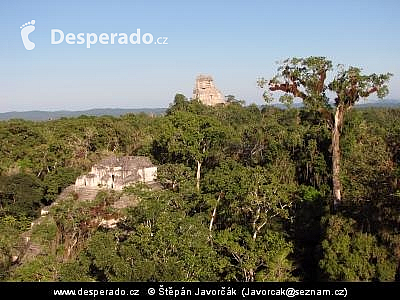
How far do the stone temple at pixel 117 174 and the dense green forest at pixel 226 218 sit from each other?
0.96m

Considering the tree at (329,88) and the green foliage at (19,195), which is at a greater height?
the tree at (329,88)

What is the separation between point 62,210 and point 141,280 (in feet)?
24.3

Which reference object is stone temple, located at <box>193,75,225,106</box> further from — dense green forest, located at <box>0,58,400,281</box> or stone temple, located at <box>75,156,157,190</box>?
stone temple, located at <box>75,156,157,190</box>

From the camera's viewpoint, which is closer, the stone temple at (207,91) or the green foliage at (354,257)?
the green foliage at (354,257)

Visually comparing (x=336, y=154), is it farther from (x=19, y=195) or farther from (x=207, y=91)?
(x=207, y=91)

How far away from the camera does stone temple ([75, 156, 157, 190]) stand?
2284cm

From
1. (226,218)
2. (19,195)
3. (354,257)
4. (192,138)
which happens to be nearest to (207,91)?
(192,138)

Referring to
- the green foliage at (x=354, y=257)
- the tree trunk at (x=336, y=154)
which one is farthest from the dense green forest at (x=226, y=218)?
the tree trunk at (x=336, y=154)

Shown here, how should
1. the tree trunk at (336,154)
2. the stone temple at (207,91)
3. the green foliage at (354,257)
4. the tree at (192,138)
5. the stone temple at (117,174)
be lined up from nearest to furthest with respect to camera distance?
the green foliage at (354,257) < the tree trunk at (336,154) < the stone temple at (117,174) < the tree at (192,138) < the stone temple at (207,91)

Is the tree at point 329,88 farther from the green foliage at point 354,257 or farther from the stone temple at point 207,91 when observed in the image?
the stone temple at point 207,91

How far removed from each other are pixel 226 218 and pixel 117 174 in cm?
739

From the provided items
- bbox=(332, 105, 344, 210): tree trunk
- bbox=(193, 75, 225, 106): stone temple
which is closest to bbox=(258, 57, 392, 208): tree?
bbox=(332, 105, 344, 210): tree trunk

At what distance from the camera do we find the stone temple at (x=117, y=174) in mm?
22844

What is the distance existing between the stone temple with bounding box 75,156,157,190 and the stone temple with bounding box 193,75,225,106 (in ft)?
128
